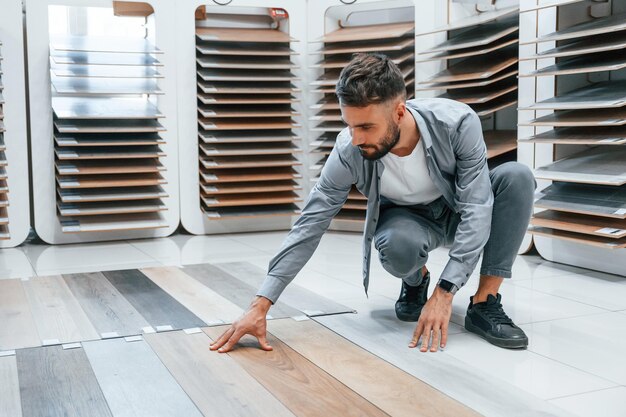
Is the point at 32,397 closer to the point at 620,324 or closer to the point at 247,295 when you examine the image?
the point at 247,295

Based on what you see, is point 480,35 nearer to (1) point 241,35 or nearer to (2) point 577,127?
(2) point 577,127

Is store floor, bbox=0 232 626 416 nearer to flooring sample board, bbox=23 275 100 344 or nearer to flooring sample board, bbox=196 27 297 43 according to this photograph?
flooring sample board, bbox=23 275 100 344

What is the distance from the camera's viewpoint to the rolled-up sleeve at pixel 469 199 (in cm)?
204

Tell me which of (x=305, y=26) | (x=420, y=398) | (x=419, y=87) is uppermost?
(x=305, y=26)

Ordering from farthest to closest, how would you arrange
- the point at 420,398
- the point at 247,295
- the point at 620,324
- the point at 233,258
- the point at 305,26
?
the point at 305,26 < the point at 233,258 < the point at 247,295 < the point at 620,324 < the point at 420,398

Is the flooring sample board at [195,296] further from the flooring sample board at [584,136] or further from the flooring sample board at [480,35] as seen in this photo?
the flooring sample board at [480,35]

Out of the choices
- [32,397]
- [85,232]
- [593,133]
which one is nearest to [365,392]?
[32,397]

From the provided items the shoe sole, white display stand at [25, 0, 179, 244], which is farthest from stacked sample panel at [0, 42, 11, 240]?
the shoe sole

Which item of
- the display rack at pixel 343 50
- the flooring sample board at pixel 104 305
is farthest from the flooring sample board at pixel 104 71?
the flooring sample board at pixel 104 305

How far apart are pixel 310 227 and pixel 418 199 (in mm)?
385

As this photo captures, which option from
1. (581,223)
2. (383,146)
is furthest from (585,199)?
(383,146)

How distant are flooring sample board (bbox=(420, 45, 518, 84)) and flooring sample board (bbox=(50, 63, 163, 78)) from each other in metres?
1.41

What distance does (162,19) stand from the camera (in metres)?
4.04

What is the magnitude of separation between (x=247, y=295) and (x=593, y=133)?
1.48 metres
